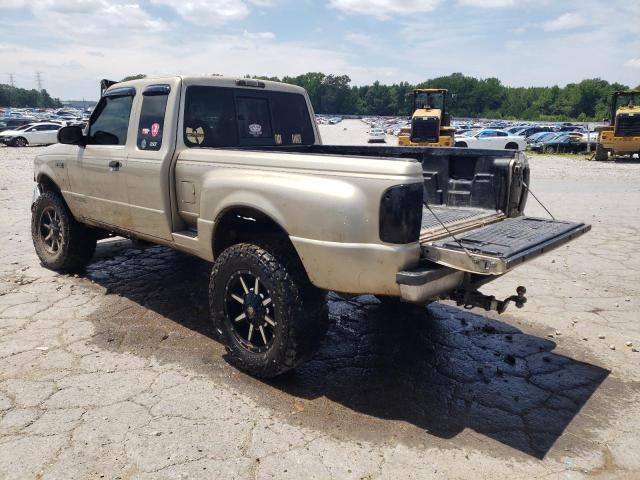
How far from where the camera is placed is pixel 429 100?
79.0 feet

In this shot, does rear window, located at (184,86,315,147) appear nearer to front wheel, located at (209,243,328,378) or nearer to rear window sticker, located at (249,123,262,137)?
rear window sticker, located at (249,123,262,137)

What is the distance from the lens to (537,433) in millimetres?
3133

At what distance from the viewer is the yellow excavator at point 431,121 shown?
22562mm

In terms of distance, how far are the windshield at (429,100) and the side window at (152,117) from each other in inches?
820

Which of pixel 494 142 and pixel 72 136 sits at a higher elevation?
pixel 72 136

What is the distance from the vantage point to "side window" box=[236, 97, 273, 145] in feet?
15.8

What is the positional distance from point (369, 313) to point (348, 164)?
2.29m

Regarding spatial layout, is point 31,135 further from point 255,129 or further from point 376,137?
Answer: point 255,129

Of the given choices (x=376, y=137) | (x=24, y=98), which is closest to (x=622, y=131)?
(x=376, y=137)

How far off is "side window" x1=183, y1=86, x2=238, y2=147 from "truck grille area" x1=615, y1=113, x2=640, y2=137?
70.7ft

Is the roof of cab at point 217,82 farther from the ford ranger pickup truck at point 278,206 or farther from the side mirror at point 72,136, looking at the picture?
the side mirror at point 72,136

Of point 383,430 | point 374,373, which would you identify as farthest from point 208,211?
point 383,430

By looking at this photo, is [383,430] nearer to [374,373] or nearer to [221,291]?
[374,373]

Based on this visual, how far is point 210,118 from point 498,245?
2.69 meters
